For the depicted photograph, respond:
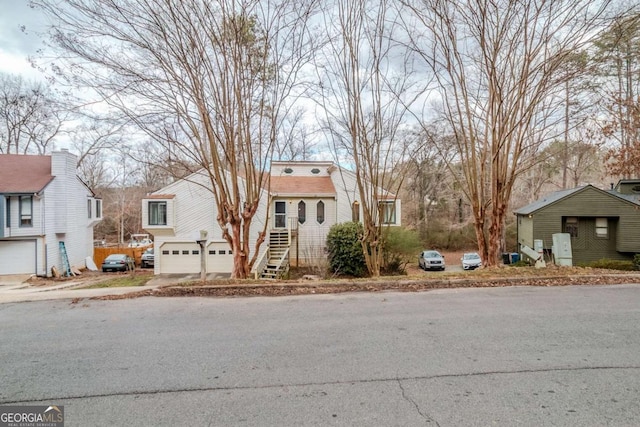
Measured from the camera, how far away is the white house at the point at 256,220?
660 inches

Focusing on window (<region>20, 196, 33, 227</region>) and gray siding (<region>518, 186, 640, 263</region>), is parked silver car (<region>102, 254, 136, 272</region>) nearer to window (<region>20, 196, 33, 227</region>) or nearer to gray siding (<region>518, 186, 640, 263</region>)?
window (<region>20, 196, 33, 227</region>)

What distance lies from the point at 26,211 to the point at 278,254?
13.7 meters

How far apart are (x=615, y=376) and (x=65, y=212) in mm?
24256

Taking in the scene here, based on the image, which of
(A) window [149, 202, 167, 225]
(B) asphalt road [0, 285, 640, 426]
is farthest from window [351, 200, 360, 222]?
(B) asphalt road [0, 285, 640, 426]

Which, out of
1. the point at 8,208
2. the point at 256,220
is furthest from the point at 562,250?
the point at 8,208

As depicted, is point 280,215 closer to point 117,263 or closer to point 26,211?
point 117,263

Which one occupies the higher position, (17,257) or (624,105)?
(624,105)

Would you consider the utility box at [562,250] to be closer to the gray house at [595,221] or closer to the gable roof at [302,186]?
the gray house at [595,221]

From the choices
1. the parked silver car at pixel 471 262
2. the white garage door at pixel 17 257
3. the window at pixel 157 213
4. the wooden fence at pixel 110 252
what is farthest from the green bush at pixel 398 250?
the white garage door at pixel 17 257

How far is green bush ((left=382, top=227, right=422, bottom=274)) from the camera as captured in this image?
15.3m

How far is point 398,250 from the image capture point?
17203mm

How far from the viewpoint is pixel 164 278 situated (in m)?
16.3

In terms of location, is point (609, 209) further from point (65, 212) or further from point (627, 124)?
point (65, 212)

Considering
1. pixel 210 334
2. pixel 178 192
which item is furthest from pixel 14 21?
pixel 178 192
